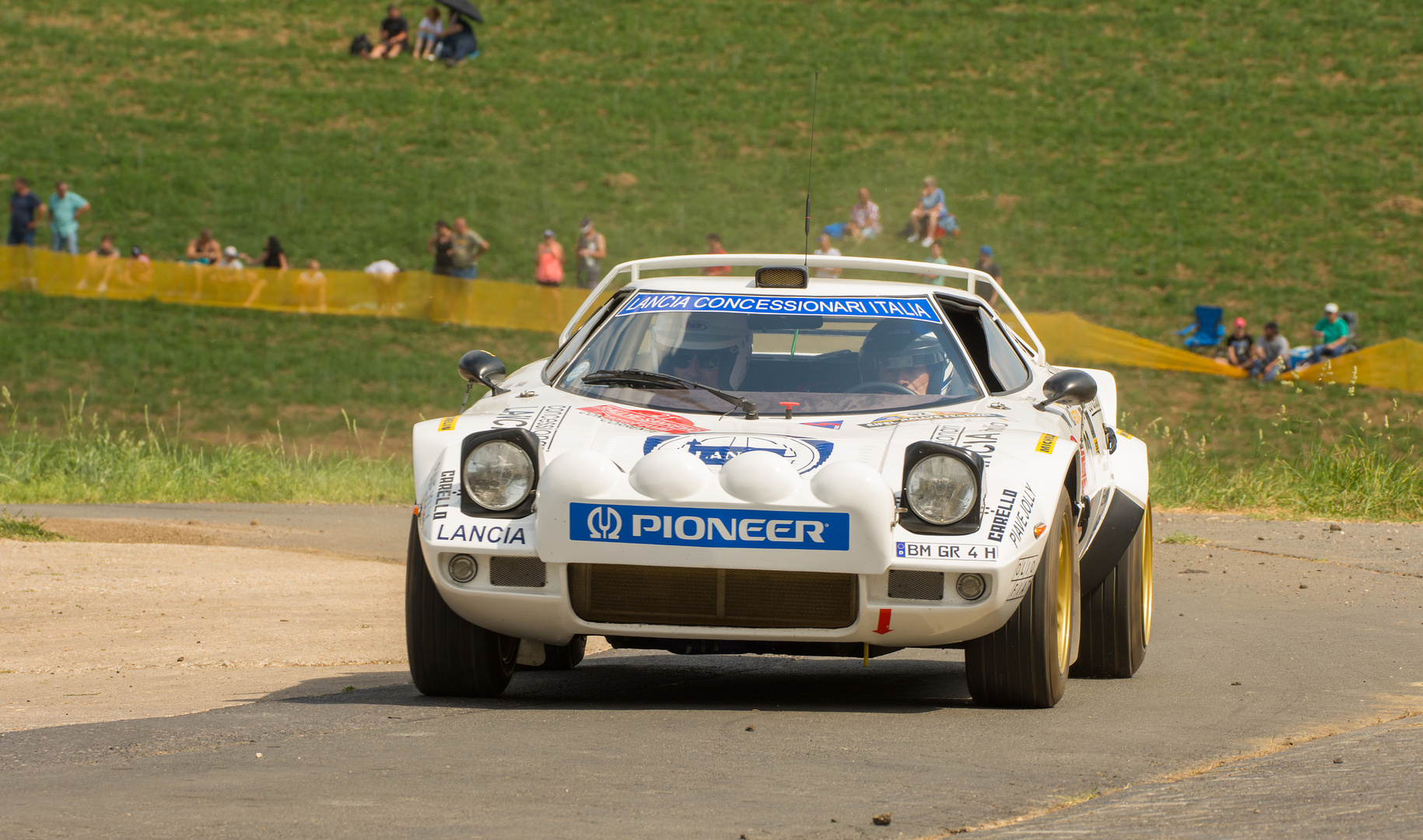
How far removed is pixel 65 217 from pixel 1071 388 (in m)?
28.7

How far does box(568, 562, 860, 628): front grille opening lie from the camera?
5.95 meters

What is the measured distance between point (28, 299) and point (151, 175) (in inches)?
363

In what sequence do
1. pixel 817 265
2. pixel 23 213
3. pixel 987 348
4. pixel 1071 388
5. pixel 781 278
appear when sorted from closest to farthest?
pixel 1071 388 < pixel 987 348 < pixel 781 278 < pixel 817 265 < pixel 23 213

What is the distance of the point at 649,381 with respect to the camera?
22.5 ft

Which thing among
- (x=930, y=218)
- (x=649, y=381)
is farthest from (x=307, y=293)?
(x=649, y=381)

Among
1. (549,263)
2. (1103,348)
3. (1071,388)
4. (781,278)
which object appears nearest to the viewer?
(1071,388)

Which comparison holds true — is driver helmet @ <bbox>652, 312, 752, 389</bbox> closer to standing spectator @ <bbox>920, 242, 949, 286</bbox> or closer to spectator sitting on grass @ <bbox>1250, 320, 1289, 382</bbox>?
standing spectator @ <bbox>920, 242, 949, 286</bbox>

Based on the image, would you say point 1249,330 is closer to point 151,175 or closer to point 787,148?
point 787,148

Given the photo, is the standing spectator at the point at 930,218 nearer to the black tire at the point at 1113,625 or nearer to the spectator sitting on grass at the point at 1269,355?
the spectator sitting on grass at the point at 1269,355

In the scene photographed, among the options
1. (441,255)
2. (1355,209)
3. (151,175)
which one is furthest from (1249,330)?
(151,175)

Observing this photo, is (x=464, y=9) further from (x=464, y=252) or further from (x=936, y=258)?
(x=936, y=258)

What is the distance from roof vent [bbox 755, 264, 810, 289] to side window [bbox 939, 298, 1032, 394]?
56cm

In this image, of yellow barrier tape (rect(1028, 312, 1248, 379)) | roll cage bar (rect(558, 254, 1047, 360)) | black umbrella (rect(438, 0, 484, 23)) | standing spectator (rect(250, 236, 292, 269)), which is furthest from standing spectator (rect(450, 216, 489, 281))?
roll cage bar (rect(558, 254, 1047, 360))

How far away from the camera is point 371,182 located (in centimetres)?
3972
